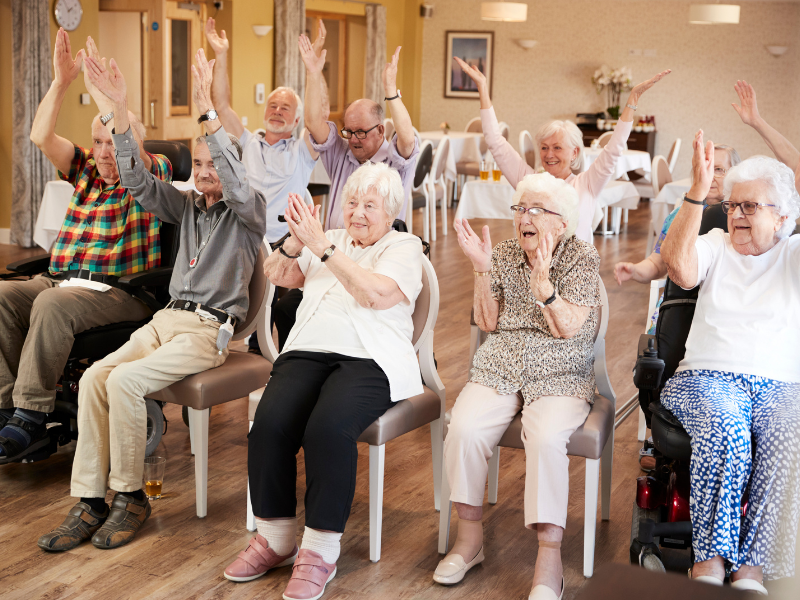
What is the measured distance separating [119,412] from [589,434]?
1388 millimetres

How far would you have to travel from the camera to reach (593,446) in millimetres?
2336

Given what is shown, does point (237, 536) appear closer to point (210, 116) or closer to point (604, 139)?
point (210, 116)

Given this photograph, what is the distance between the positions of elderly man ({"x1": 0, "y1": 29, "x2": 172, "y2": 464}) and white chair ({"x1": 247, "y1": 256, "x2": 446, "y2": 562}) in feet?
1.97

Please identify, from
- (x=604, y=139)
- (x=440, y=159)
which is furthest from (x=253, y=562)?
(x=604, y=139)

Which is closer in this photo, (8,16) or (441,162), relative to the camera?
(8,16)

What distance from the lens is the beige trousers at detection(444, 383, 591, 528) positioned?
2.30 metres

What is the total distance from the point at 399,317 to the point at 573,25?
1043 centimetres

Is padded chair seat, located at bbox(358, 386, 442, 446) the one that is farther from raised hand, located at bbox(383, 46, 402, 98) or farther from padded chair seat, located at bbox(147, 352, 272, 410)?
raised hand, located at bbox(383, 46, 402, 98)

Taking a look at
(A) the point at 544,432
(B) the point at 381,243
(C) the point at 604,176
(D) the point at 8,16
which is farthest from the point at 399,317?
(D) the point at 8,16

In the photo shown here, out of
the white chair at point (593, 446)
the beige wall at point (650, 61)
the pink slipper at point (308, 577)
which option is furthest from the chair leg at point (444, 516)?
the beige wall at point (650, 61)

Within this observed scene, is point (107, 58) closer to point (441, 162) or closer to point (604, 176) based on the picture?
point (441, 162)

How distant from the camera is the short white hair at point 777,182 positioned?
2445mm

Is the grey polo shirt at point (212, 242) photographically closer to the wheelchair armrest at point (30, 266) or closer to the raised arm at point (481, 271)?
the wheelchair armrest at point (30, 266)

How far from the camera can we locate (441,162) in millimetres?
8680
